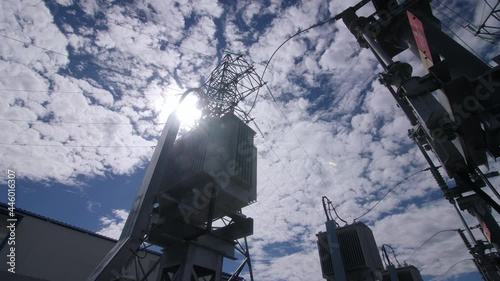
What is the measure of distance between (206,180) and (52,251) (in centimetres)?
1551

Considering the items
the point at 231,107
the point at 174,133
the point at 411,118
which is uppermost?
the point at 231,107

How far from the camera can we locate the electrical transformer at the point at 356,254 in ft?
33.0

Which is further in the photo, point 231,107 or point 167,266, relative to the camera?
point 231,107

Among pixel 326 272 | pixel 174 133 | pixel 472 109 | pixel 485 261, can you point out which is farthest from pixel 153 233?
pixel 485 261

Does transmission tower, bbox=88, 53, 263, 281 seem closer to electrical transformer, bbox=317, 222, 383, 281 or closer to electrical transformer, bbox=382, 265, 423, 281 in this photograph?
electrical transformer, bbox=317, 222, 383, 281

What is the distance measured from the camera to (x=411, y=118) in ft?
23.5

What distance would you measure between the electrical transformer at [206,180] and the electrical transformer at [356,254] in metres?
4.47

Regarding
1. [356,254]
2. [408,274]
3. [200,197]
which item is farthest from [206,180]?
[408,274]

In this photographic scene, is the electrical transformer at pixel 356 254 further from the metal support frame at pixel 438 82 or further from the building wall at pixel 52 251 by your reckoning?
the building wall at pixel 52 251

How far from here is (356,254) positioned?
34.0 feet

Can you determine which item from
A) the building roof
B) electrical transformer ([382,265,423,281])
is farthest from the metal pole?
electrical transformer ([382,265,423,281])

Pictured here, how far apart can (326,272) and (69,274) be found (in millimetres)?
19061

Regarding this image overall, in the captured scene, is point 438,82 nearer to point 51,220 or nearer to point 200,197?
point 200,197

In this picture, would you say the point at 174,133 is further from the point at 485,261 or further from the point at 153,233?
the point at 485,261
